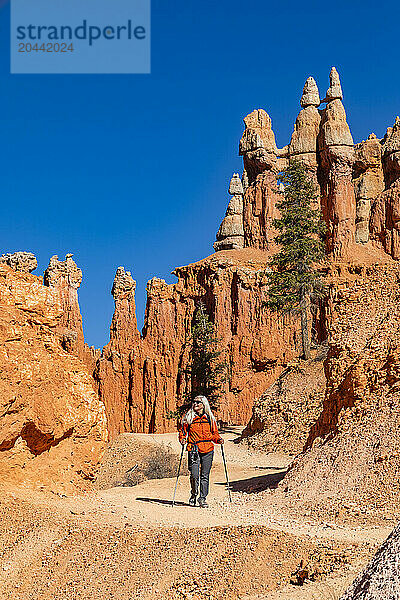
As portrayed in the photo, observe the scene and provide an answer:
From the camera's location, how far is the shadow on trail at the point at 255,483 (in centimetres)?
1205

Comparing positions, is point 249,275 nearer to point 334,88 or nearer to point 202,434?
A: point 334,88

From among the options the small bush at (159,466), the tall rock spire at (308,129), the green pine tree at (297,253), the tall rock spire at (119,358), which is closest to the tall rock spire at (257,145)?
the tall rock spire at (308,129)

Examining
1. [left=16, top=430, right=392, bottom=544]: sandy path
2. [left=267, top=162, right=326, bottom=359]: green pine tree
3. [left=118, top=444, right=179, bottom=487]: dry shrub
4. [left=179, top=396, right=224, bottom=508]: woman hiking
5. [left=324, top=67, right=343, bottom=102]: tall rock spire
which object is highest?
[left=324, top=67, right=343, bottom=102]: tall rock spire

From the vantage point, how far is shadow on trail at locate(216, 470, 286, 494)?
1205cm

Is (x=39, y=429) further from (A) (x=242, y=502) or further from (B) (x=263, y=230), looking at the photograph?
(B) (x=263, y=230)

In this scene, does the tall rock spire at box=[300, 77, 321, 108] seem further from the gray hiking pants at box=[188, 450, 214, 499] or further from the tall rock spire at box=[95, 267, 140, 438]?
the gray hiking pants at box=[188, 450, 214, 499]

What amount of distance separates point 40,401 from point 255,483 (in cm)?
638

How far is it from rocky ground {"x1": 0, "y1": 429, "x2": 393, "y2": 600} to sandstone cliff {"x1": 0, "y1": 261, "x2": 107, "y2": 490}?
0.45 metres

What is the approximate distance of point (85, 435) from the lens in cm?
895

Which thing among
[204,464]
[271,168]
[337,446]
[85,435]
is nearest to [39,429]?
[85,435]

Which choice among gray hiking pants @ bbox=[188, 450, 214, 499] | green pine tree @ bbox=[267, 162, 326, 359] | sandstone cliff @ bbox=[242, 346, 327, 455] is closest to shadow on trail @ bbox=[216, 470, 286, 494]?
gray hiking pants @ bbox=[188, 450, 214, 499]

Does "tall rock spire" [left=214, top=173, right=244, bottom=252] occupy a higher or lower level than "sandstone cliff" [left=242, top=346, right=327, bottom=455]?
higher

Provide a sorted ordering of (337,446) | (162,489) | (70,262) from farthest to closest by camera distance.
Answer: (70,262) → (162,489) → (337,446)

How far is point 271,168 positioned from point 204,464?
42531mm
